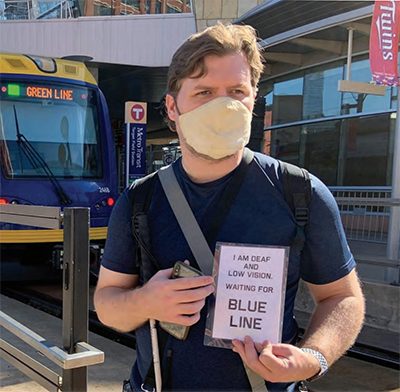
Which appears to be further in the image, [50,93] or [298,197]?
[50,93]

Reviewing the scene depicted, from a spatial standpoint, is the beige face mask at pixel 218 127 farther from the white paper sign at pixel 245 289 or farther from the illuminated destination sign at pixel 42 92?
the illuminated destination sign at pixel 42 92

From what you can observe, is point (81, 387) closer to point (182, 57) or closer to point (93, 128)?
point (182, 57)

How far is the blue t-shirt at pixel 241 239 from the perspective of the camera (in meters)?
1.49

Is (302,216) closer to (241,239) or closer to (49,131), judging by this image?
(241,239)

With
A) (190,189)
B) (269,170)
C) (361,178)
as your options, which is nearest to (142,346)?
(190,189)

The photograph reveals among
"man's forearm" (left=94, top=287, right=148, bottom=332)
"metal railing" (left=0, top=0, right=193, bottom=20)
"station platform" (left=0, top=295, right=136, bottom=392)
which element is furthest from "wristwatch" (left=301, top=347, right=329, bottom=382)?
"metal railing" (left=0, top=0, right=193, bottom=20)

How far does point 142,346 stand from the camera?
5.28 ft

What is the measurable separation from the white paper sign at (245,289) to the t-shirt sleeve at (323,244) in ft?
0.34

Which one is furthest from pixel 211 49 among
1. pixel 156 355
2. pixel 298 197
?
pixel 156 355

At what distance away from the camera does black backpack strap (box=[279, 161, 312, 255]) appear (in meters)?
1.50

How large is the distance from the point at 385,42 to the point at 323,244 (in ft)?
18.6

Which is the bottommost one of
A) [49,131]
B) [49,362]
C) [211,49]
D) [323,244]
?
[49,362]

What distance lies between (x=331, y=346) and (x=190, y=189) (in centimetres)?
62

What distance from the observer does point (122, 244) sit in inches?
64.1
